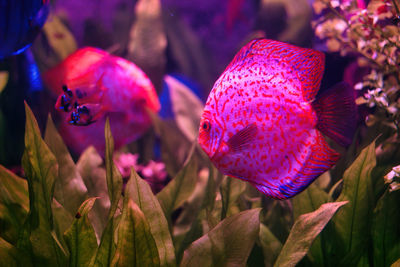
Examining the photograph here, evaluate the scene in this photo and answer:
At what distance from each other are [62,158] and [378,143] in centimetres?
146

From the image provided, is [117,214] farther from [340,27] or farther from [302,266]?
[340,27]

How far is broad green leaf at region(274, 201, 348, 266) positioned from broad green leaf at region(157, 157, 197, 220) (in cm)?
59

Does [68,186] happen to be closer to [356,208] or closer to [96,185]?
[96,185]

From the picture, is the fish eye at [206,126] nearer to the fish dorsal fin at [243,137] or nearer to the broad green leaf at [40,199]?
the fish dorsal fin at [243,137]

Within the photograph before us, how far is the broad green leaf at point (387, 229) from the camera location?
53.0 inches

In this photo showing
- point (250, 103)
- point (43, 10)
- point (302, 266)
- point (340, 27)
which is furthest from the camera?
point (340, 27)

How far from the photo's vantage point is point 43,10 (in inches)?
49.8

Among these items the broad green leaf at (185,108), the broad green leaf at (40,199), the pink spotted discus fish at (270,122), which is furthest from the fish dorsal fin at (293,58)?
the broad green leaf at (185,108)

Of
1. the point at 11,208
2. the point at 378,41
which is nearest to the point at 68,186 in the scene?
the point at 11,208

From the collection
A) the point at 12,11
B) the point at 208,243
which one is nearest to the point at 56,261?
the point at 208,243

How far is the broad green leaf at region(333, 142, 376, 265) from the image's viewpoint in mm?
1316

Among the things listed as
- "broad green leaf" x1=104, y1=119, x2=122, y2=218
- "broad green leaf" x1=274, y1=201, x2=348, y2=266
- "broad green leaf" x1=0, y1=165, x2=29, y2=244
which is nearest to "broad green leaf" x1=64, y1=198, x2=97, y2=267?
"broad green leaf" x1=104, y1=119, x2=122, y2=218

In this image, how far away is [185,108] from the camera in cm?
271

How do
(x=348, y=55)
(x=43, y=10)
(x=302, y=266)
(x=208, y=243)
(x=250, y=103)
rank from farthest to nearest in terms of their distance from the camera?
(x=348, y=55)
(x=302, y=266)
(x=43, y=10)
(x=208, y=243)
(x=250, y=103)
